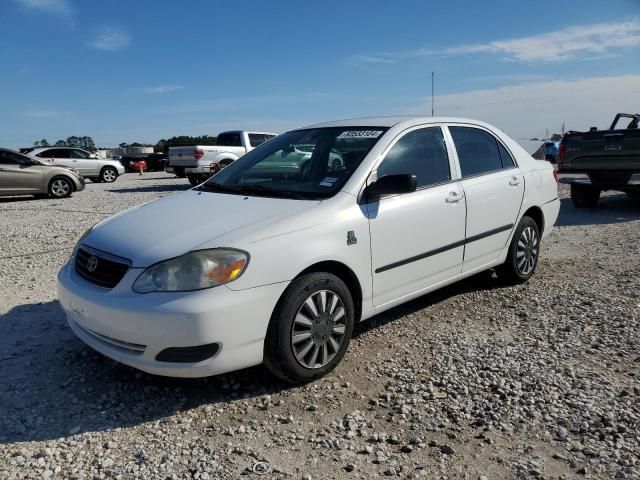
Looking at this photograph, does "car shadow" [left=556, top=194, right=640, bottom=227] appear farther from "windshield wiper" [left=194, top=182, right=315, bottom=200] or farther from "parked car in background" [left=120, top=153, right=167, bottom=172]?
"parked car in background" [left=120, top=153, right=167, bottom=172]

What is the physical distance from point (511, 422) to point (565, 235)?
19.0ft

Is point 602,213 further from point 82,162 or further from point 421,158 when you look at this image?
point 82,162

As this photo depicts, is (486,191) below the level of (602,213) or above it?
above

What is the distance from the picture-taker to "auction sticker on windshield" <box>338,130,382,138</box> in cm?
397

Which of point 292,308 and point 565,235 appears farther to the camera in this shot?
point 565,235

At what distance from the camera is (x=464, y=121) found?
4.75 meters

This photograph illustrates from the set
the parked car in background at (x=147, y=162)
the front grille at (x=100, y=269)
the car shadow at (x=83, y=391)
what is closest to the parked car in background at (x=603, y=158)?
the car shadow at (x=83, y=391)

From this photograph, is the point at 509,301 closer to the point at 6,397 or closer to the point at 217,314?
the point at 217,314

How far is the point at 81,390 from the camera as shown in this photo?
328 centimetres

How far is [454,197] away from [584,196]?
7748 millimetres

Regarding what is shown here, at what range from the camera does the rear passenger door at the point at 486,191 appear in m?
4.40

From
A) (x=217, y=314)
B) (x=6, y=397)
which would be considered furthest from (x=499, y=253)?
(x=6, y=397)

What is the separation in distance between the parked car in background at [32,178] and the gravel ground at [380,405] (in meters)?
10.6

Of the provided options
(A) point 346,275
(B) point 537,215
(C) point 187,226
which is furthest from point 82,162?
(A) point 346,275
